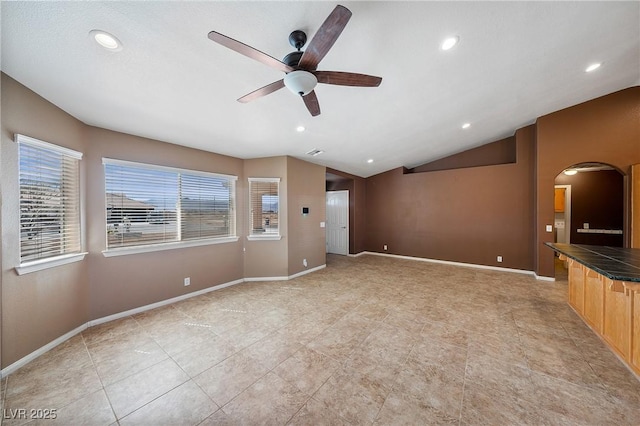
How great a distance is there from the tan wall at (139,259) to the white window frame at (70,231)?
11cm

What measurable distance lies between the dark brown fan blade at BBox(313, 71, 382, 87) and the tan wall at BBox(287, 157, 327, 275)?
9.44ft

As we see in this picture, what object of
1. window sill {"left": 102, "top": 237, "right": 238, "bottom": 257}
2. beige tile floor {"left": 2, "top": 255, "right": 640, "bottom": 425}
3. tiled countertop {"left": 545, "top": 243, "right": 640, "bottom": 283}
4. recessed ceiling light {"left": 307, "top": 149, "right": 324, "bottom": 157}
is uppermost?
recessed ceiling light {"left": 307, "top": 149, "right": 324, "bottom": 157}

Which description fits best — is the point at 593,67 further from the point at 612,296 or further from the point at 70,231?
the point at 70,231

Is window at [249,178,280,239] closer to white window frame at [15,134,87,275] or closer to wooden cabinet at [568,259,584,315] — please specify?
white window frame at [15,134,87,275]

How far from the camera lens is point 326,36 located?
1289 mm

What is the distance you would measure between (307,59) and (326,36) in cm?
22

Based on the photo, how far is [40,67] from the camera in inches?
69.4

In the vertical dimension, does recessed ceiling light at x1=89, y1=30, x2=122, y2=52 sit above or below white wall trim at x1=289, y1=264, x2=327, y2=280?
above

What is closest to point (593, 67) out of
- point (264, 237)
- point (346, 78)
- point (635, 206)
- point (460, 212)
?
point (635, 206)

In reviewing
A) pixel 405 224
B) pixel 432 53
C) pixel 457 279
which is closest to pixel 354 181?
pixel 405 224

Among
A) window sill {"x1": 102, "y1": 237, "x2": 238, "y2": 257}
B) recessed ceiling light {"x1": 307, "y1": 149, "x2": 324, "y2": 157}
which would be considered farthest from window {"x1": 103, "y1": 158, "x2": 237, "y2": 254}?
recessed ceiling light {"x1": 307, "y1": 149, "x2": 324, "y2": 157}

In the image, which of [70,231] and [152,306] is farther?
[152,306]

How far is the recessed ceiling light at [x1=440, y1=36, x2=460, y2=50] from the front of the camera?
195 cm

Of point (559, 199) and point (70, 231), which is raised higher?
point (559, 199)
